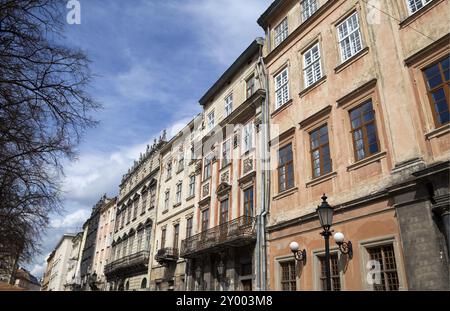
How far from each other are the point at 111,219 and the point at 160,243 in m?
24.8

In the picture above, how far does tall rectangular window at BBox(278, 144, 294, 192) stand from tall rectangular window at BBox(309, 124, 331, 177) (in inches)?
57.0

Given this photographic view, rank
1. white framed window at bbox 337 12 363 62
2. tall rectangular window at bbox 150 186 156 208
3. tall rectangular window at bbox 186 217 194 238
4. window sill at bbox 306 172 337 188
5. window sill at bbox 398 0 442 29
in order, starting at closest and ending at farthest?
window sill at bbox 398 0 442 29 → window sill at bbox 306 172 337 188 → white framed window at bbox 337 12 363 62 → tall rectangular window at bbox 186 217 194 238 → tall rectangular window at bbox 150 186 156 208

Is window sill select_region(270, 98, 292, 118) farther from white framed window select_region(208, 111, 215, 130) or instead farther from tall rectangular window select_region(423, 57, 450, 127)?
white framed window select_region(208, 111, 215, 130)

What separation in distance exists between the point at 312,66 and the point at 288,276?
943 cm

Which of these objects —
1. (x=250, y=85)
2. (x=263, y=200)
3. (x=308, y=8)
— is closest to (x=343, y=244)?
(x=263, y=200)

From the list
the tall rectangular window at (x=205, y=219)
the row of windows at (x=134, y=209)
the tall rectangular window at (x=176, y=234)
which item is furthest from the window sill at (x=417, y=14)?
the row of windows at (x=134, y=209)

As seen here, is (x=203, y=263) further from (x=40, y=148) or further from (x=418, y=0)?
(x=418, y=0)

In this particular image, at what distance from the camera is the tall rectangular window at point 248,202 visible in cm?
1938

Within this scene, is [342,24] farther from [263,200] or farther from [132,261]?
[132,261]

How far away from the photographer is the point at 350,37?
48.6 ft

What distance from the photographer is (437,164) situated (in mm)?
9648

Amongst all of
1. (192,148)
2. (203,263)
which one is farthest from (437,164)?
(192,148)

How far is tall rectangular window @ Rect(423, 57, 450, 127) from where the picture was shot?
1048 centimetres

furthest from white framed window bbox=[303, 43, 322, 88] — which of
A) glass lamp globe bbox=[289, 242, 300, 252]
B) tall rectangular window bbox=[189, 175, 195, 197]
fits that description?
tall rectangular window bbox=[189, 175, 195, 197]
